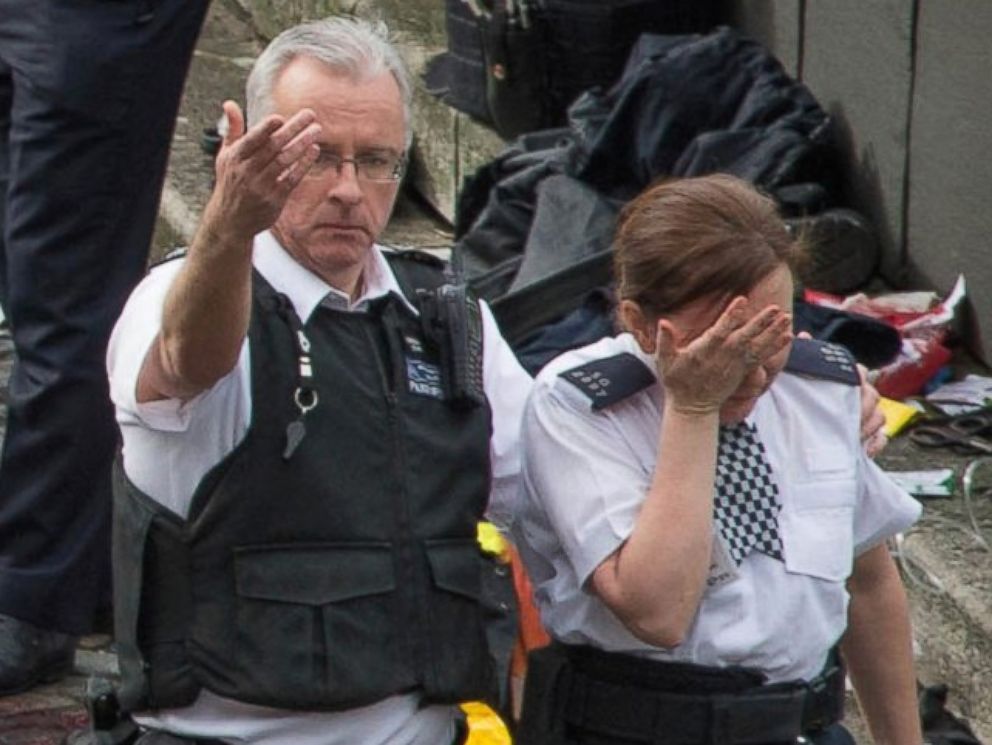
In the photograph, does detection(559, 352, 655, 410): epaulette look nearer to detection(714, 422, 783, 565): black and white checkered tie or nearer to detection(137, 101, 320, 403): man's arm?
detection(714, 422, 783, 565): black and white checkered tie

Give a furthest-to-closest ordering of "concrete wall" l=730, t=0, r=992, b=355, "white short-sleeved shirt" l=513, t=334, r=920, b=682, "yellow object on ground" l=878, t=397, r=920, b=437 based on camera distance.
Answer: "concrete wall" l=730, t=0, r=992, b=355
"yellow object on ground" l=878, t=397, r=920, b=437
"white short-sleeved shirt" l=513, t=334, r=920, b=682

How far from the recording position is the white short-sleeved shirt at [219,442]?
9.89 feet

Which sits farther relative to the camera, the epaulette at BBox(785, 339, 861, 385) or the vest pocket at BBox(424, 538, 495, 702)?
A: the epaulette at BBox(785, 339, 861, 385)

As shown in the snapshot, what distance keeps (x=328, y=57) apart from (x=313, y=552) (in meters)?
0.59

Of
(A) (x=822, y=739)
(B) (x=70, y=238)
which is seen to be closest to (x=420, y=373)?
(A) (x=822, y=739)

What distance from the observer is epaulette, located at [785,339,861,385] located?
10.6 feet

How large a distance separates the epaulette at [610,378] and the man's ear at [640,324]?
3cm

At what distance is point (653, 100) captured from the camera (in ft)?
20.5

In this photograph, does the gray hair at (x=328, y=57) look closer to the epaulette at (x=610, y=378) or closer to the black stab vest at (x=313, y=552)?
the black stab vest at (x=313, y=552)

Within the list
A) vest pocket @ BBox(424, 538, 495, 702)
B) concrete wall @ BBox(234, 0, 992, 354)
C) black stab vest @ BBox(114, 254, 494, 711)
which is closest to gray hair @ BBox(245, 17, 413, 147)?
black stab vest @ BBox(114, 254, 494, 711)

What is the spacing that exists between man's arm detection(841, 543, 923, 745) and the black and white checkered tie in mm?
247

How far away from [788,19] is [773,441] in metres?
3.60

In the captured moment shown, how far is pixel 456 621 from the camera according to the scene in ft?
10.3

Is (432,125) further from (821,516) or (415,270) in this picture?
(821,516)
